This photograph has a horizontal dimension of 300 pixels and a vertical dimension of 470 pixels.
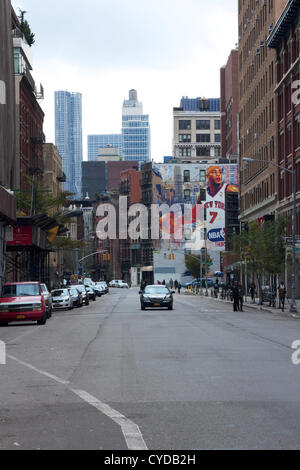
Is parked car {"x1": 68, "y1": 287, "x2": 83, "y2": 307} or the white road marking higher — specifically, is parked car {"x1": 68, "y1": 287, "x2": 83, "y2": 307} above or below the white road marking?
above

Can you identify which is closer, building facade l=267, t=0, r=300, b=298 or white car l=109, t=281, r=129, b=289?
building facade l=267, t=0, r=300, b=298

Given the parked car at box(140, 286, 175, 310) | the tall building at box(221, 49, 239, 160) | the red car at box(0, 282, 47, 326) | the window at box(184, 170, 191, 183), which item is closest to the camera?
the red car at box(0, 282, 47, 326)

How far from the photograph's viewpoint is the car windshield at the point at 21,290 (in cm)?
3716

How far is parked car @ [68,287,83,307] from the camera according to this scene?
59031mm

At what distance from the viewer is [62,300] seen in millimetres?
54844

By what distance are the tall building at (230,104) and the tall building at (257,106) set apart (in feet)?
89.5

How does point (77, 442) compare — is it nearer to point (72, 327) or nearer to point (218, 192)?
point (72, 327)

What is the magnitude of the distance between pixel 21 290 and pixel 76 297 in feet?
73.6

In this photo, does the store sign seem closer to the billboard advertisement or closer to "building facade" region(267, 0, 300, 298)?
"building facade" region(267, 0, 300, 298)

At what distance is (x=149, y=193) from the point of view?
179m

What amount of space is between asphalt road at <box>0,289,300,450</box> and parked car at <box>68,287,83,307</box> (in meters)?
35.0

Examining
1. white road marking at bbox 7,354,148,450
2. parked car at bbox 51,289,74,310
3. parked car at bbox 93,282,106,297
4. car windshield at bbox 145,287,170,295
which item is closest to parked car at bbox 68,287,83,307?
parked car at bbox 51,289,74,310

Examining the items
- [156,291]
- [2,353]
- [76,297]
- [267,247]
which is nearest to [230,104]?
[267,247]

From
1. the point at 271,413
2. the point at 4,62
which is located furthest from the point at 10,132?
the point at 271,413
